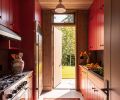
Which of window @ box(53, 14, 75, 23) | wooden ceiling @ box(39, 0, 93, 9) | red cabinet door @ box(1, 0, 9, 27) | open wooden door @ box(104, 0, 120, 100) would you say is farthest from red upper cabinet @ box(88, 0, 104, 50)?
open wooden door @ box(104, 0, 120, 100)

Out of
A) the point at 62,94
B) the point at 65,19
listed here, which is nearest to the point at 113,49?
the point at 62,94

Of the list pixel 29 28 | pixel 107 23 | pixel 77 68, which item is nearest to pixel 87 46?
pixel 77 68

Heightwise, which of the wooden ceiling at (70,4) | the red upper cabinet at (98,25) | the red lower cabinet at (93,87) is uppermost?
the wooden ceiling at (70,4)

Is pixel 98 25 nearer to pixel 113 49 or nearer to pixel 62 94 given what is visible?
pixel 62 94

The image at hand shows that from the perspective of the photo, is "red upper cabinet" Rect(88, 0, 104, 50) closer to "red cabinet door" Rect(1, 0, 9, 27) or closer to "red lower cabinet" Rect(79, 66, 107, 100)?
"red lower cabinet" Rect(79, 66, 107, 100)

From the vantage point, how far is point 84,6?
609 centimetres

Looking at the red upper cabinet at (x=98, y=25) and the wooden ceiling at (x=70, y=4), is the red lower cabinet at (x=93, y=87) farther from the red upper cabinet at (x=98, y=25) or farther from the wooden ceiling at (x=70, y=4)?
the wooden ceiling at (x=70, y=4)

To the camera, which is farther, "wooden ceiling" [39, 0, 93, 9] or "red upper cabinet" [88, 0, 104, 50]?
"wooden ceiling" [39, 0, 93, 9]

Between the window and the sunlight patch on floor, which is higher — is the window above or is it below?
above

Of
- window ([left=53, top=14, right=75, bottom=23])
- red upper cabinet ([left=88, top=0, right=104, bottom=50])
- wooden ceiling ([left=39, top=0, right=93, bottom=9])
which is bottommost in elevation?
red upper cabinet ([left=88, top=0, right=104, bottom=50])

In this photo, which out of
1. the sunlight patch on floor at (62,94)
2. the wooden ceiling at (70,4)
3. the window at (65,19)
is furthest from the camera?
the window at (65,19)

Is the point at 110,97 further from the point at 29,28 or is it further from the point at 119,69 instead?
the point at 29,28

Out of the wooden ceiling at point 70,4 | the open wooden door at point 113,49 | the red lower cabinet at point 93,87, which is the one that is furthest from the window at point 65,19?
the open wooden door at point 113,49

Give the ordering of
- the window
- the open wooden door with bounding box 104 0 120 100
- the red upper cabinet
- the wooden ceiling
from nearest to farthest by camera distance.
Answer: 1. the open wooden door with bounding box 104 0 120 100
2. the red upper cabinet
3. the wooden ceiling
4. the window
